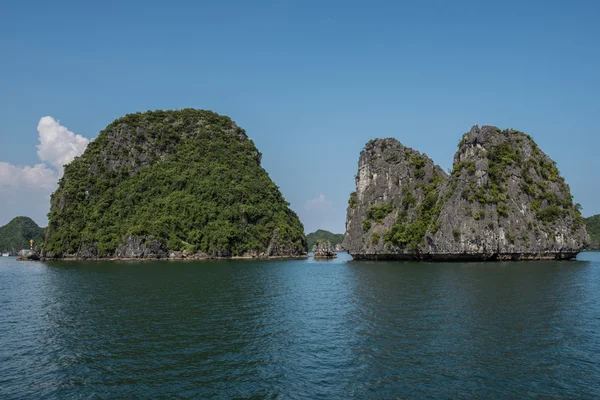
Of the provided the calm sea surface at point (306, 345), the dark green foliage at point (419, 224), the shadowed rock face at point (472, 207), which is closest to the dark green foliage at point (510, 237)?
the shadowed rock face at point (472, 207)

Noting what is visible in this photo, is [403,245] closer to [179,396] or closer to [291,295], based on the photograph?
[291,295]

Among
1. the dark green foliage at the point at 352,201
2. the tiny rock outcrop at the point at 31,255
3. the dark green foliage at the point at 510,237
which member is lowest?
the tiny rock outcrop at the point at 31,255

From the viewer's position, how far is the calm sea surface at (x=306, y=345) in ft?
64.1

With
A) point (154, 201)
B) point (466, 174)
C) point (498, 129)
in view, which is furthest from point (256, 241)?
point (498, 129)

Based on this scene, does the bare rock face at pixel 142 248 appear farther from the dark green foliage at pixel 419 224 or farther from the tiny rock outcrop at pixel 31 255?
the dark green foliage at pixel 419 224

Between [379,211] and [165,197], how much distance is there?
90.6 meters

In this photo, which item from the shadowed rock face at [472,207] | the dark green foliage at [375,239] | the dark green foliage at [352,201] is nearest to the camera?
the shadowed rock face at [472,207]

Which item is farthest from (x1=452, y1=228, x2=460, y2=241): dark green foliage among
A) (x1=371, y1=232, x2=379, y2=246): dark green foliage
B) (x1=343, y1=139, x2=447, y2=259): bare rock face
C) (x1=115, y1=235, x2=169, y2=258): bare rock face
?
(x1=115, y1=235, x2=169, y2=258): bare rock face

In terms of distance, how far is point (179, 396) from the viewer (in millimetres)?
18625

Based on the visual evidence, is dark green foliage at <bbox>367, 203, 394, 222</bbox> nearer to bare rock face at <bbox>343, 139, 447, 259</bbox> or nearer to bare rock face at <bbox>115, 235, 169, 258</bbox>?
bare rock face at <bbox>343, 139, 447, 259</bbox>

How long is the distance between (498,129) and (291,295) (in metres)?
93.8

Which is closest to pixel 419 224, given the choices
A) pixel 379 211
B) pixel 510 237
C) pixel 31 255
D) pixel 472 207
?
pixel 472 207

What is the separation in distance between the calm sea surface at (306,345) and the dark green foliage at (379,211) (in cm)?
7669

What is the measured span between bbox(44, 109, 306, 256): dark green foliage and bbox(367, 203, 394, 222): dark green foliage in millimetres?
48683
